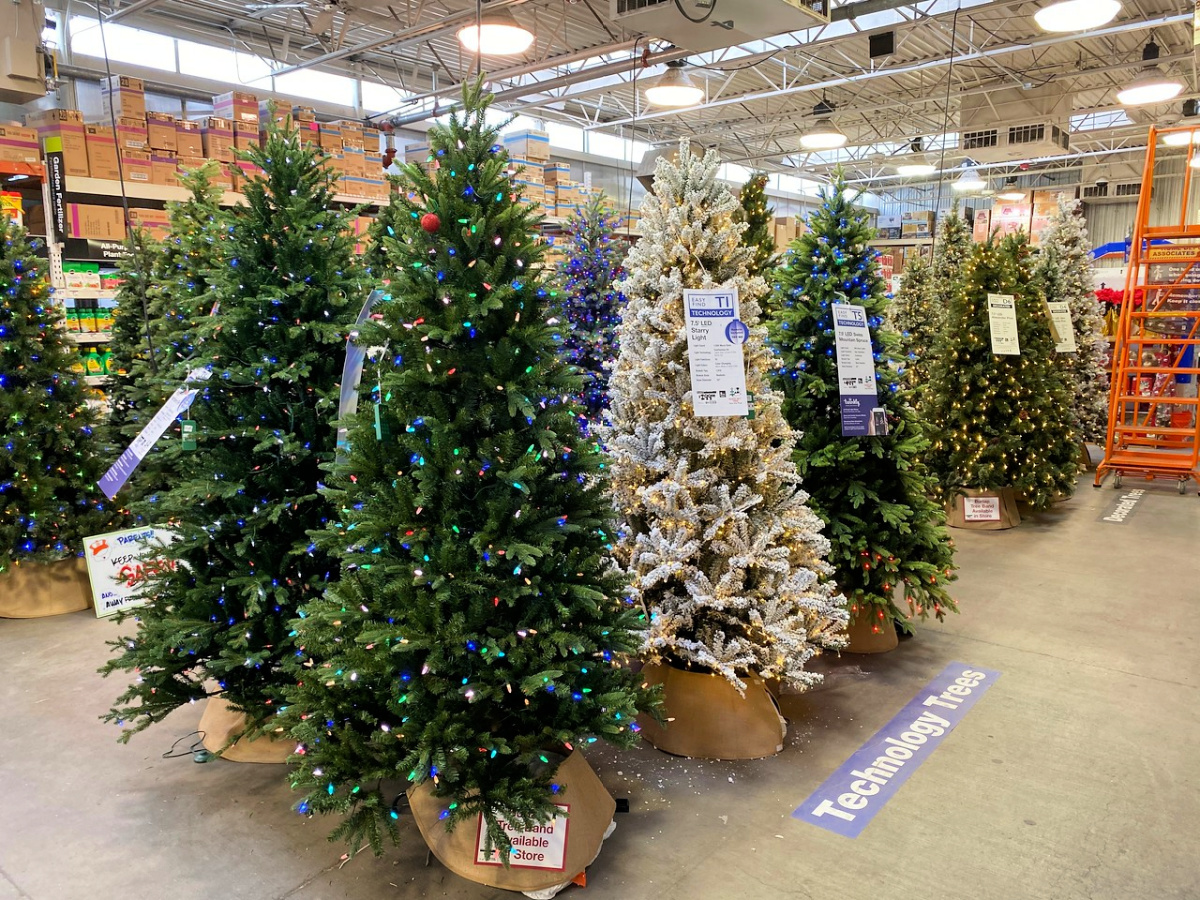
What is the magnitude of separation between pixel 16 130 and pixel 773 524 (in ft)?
17.3

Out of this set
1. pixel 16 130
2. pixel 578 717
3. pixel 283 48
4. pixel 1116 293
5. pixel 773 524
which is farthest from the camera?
pixel 283 48

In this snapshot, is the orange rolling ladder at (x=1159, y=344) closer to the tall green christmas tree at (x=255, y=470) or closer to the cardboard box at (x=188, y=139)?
the tall green christmas tree at (x=255, y=470)

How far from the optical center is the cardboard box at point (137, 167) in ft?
18.7

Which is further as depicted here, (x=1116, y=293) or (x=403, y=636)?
(x=1116, y=293)

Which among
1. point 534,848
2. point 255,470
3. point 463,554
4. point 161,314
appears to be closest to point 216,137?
point 161,314

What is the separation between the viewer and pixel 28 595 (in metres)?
4.34

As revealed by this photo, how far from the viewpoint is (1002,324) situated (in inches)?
226

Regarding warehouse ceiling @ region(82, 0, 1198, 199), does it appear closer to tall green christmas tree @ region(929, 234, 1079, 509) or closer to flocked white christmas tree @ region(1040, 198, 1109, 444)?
flocked white christmas tree @ region(1040, 198, 1109, 444)

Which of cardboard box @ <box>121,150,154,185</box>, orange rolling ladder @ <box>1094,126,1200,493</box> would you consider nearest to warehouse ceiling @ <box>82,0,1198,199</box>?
orange rolling ladder @ <box>1094,126,1200,493</box>

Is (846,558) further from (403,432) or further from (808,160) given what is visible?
(808,160)

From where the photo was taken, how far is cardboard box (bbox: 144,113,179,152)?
584cm

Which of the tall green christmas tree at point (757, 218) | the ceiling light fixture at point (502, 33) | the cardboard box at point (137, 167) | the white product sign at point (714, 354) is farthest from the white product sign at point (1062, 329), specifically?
the cardboard box at point (137, 167)

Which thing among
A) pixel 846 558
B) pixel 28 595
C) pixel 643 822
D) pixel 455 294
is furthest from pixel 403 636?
pixel 28 595

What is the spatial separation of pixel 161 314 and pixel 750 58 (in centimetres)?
1036
